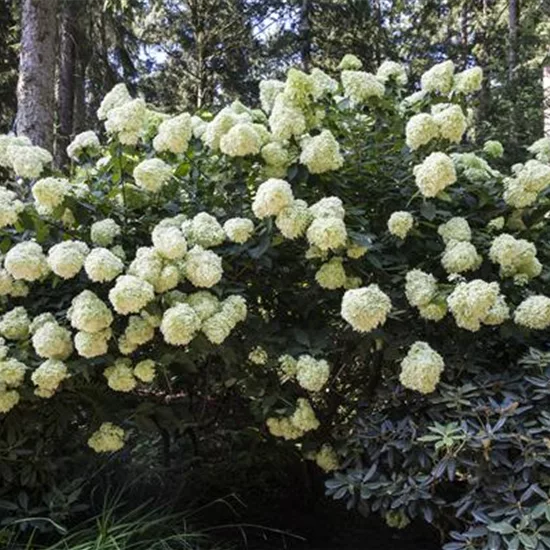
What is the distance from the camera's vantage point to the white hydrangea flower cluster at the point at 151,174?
2.55 m

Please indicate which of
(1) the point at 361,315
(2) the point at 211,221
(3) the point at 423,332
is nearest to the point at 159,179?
(2) the point at 211,221

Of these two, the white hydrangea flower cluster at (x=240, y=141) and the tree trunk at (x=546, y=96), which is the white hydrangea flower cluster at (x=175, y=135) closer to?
the white hydrangea flower cluster at (x=240, y=141)

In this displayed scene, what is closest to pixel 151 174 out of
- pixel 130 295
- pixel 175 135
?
pixel 175 135

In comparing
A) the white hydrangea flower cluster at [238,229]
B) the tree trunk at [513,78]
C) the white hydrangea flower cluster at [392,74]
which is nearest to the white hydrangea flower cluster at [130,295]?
the white hydrangea flower cluster at [238,229]

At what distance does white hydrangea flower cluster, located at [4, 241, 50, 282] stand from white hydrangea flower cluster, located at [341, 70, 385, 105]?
53.7 inches

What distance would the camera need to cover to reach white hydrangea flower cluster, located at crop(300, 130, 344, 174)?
2473 millimetres

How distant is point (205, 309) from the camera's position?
7.72 ft

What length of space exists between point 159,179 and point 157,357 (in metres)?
0.68

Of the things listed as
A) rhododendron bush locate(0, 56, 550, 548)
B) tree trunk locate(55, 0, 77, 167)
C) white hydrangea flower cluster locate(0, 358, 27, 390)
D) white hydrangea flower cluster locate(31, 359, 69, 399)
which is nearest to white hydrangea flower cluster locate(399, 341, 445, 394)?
rhododendron bush locate(0, 56, 550, 548)

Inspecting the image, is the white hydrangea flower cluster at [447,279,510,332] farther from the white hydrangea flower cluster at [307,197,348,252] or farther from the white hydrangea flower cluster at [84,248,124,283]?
the white hydrangea flower cluster at [84,248,124,283]

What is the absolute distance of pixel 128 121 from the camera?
8.55ft

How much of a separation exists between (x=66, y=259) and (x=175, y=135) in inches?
25.8

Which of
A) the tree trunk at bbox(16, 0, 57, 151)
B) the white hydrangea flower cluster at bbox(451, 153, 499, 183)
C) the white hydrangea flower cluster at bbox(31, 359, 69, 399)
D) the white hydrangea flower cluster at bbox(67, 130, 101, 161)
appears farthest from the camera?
the tree trunk at bbox(16, 0, 57, 151)

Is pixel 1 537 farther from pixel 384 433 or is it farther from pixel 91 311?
pixel 384 433
